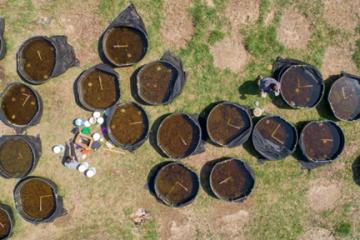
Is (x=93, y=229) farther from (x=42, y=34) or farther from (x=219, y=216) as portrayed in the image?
(x=42, y=34)

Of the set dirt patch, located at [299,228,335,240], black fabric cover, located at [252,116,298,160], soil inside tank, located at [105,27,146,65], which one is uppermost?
soil inside tank, located at [105,27,146,65]

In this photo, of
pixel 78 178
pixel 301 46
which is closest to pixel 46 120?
pixel 78 178

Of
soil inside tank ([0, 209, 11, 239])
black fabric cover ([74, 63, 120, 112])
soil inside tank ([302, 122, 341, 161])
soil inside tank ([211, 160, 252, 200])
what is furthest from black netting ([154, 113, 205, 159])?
soil inside tank ([0, 209, 11, 239])

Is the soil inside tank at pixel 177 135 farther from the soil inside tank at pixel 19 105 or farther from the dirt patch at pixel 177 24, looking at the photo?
the soil inside tank at pixel 19 105

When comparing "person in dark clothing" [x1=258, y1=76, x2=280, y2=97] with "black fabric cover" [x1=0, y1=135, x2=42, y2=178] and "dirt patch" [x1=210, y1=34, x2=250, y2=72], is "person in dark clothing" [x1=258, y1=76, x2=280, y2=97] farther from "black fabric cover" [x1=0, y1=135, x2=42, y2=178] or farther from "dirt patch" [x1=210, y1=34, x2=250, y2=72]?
"black fabric cover" [x1=0, y1=135, x2=42, y2=178]

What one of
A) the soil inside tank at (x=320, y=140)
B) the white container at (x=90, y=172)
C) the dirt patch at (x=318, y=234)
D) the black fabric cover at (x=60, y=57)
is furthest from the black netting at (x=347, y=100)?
the black fabric cover at (x=60, y=57)
